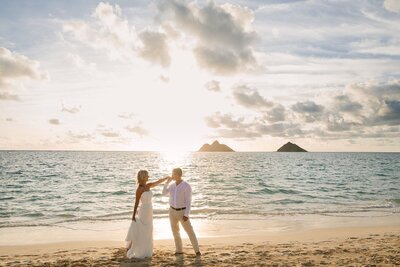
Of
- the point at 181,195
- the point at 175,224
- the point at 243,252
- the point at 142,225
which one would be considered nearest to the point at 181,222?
the point at 175,224

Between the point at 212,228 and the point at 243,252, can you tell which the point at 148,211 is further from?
the point at 212,228

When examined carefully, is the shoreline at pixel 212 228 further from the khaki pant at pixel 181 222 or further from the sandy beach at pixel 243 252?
the khaki pant at pixel 181 222

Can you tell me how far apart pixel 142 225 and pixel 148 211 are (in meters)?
0.42

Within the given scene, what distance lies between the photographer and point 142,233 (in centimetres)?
1097

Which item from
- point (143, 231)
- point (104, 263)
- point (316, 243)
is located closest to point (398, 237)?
point (316, 243)

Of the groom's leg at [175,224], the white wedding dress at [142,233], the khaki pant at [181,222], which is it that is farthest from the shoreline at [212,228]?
the khaki pant at [181,222]

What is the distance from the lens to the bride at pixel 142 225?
10.8 meters

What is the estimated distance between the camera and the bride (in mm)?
10836

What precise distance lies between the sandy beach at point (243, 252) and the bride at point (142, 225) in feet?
0.94

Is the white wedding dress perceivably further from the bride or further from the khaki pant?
the khaki pant

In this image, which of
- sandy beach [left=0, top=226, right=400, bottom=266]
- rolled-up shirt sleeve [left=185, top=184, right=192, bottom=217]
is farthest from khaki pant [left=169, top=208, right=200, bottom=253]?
sandy beach [left=0, top=226, right=400, bottom=266]

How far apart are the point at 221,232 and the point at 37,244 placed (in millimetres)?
7024

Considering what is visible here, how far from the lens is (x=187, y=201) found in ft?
35.6

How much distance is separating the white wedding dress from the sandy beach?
263mm
